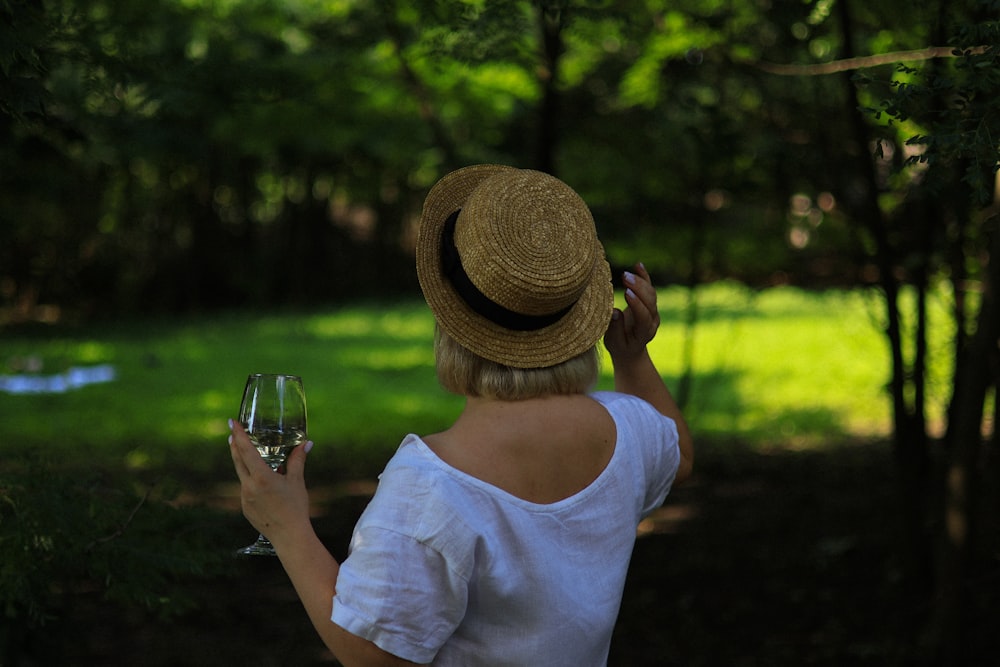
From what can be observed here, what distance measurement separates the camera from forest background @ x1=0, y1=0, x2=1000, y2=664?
3186 millimetres

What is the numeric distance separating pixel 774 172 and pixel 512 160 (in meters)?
2.18

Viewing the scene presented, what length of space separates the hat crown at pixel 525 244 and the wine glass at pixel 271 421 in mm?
479

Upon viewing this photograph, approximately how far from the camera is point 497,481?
2098 mm

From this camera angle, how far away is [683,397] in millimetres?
8320

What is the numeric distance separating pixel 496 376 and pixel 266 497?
48 centimetres

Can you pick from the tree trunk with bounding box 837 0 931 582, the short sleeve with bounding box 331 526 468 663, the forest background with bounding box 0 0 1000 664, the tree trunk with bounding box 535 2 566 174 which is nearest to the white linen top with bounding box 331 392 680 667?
the short sleeve with bounding box 331 526 468 663

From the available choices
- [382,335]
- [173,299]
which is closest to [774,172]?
[382,335]

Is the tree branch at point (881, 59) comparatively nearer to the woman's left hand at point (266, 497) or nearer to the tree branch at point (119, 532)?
the woman's left hand at point (266, 497)

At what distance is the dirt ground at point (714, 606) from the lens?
16.6 ft

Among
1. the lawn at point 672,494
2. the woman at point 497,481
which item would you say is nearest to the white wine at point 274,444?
the woman at point 497,481

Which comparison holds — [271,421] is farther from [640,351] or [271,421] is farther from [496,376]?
[640,351]

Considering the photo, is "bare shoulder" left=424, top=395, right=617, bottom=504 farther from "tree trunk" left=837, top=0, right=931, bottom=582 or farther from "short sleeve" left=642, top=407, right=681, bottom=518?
"tree trunk" left=837, top=0, right=931, bottom=582

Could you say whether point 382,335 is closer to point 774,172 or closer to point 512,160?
point 512,160

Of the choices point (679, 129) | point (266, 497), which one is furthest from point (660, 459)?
point (679, 129)
